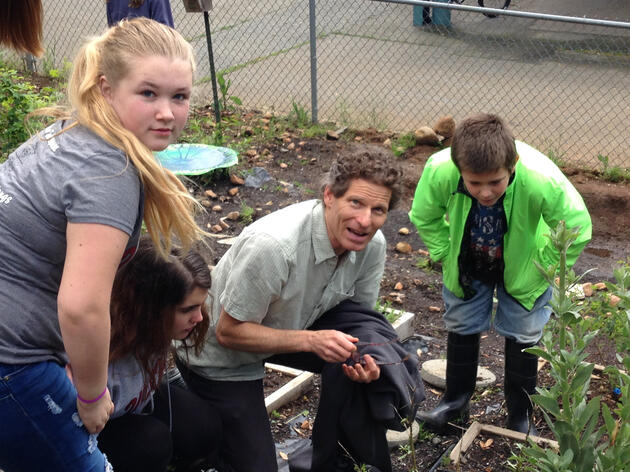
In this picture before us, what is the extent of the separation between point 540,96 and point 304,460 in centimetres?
637

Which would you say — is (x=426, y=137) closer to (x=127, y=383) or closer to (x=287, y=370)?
(x=287, y=370)

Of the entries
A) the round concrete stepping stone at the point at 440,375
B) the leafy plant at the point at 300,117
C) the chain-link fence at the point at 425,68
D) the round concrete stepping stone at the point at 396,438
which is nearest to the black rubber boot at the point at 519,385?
the round concrete stepping stone at the point at 440,375

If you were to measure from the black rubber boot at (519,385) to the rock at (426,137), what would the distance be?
3843 mm

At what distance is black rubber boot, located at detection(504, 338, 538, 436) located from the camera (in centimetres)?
351

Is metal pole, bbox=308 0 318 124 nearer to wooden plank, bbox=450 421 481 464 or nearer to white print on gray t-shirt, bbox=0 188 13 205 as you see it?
wooden plank, bbox=450 421 481 464

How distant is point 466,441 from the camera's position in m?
3.41

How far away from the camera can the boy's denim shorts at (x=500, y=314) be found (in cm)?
346

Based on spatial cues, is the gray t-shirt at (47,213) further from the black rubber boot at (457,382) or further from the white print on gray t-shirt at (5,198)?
the black rubber boot at (457,382)

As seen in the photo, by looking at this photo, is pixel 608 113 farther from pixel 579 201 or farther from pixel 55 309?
pixel 55 309

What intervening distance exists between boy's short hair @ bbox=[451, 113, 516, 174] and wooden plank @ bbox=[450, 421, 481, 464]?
113 centimetres

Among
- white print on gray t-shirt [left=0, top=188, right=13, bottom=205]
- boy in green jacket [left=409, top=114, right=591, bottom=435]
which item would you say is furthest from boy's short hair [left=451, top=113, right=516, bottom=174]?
white print on gray t-shirt [left=0, top=188, right=13, bottom=205]

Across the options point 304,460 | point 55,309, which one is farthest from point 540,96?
point 55,309

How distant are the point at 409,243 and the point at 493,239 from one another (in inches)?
90.7

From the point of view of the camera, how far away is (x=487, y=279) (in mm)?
3537
